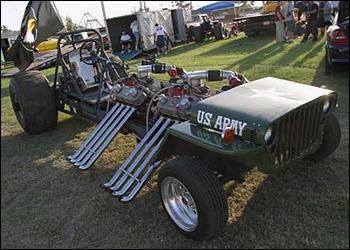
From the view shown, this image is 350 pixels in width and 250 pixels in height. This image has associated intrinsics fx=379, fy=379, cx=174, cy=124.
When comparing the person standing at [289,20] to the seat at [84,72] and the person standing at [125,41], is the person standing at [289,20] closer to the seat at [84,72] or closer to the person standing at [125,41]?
the person standing at [125,41]

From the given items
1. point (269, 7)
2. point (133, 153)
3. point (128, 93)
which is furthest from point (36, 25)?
point (269, 7)

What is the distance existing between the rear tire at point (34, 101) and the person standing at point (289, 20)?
34.8ft

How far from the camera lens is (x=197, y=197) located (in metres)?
2.83

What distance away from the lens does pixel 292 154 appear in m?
2.93

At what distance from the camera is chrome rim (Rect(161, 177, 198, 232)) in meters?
3.19

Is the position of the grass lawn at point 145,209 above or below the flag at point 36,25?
below

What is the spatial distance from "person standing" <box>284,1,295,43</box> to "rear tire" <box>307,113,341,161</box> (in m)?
11.1

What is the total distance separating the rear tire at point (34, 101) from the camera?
18.7ft

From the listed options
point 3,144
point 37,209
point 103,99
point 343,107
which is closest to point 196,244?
point 37,209

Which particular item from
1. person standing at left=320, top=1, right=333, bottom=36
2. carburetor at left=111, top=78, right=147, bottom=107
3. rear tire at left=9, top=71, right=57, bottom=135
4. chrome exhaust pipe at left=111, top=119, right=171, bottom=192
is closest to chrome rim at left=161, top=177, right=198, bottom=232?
chrome exhaust pipe at left=111, top=119, right=171, bottom=192

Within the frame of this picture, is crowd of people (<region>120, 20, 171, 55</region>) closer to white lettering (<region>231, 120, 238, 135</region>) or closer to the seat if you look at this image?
the seat

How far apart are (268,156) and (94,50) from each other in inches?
157

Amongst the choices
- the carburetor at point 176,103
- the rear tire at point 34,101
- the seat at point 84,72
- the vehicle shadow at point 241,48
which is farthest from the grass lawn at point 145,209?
the vehicle shadow at point 241,48

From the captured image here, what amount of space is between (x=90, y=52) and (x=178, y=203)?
11.4ft
